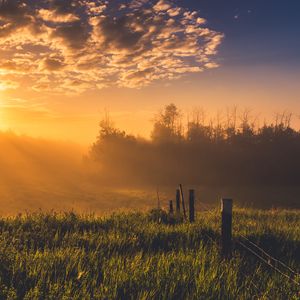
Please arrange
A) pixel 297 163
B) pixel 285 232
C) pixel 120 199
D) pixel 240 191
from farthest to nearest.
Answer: pixel 297 163 → pixel 240 191 → pixel 120 199 → pixel 285 232

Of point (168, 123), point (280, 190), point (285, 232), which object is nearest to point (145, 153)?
point (168, 123)

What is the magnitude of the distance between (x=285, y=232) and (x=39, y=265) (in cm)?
691

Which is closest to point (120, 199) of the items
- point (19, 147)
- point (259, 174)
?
point (259, 174)

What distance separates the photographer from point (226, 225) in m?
7.05

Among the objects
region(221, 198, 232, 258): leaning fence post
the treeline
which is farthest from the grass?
the treeline

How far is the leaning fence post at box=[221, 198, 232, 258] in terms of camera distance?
6938 millimetres

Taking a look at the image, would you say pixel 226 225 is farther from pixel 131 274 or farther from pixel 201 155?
pixel 201 155

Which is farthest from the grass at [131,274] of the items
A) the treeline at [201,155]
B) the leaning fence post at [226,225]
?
the treeline at [201,155]

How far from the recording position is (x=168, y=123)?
332 feet

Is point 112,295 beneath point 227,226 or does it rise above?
beneath

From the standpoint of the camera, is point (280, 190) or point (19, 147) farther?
point (19, 147)

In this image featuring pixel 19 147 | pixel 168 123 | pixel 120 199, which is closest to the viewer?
pixel 120 199

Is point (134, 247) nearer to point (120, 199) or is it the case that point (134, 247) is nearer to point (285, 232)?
point (285, 232)

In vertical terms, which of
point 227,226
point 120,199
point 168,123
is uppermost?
point 168,123
